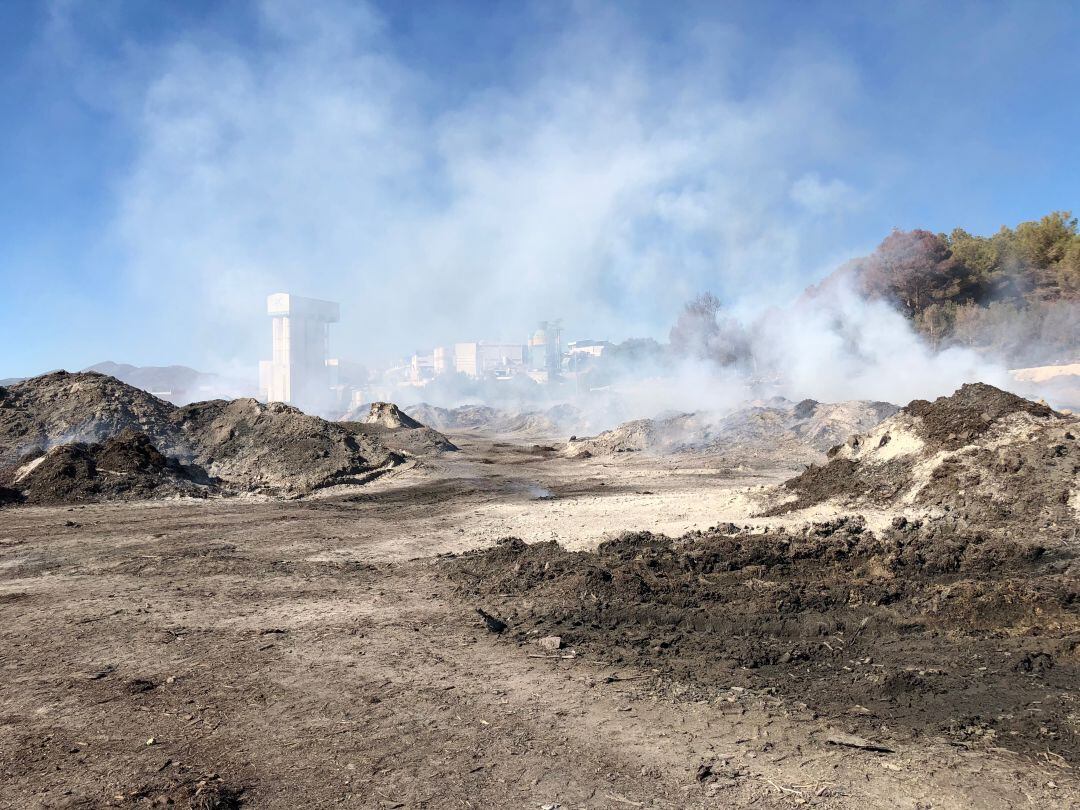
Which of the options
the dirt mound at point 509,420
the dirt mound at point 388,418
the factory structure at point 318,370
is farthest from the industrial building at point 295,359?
the dirt mound at point 388,418

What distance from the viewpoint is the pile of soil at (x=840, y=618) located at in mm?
5195

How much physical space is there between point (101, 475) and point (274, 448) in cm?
572

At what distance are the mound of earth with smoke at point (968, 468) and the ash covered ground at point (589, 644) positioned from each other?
52 mm

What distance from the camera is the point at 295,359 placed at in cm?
9406

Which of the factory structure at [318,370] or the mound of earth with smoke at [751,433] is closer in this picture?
the mound of earth with smoke at [751,433]

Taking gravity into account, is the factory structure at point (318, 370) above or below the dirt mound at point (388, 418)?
above

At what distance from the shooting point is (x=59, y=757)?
455 cm

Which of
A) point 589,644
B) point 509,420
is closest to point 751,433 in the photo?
point 589,644

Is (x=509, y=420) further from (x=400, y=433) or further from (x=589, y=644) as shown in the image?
(x=589, y=644)

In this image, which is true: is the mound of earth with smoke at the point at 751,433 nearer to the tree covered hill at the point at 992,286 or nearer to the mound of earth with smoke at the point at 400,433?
the mound of earth with smoke at the point at 400,433

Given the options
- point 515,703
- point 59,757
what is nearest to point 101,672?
point 59,757

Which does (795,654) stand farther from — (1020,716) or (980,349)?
(980,349)

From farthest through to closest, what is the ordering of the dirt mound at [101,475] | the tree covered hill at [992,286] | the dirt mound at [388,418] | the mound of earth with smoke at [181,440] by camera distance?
the tree covered hill at [992,286], the dirt mound at [388,418], the mound of earth with smoke at [181,440], the dirt mound at [101,475]

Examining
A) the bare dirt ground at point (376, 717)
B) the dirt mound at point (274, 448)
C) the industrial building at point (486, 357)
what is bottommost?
the bare dirt ground at point (376, 717)
